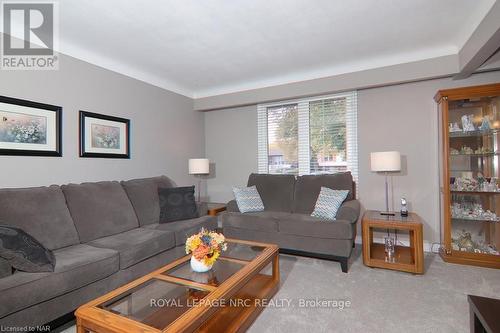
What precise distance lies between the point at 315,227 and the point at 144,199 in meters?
2.08

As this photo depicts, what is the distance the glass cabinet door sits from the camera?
2.95 meters

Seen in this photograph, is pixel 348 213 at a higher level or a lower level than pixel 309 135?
lower

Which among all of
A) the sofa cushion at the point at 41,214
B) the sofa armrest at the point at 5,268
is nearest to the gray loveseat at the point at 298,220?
the sofa cushion at the point at 41,214

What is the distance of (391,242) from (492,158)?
1470 mm

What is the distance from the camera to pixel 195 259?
185 cm

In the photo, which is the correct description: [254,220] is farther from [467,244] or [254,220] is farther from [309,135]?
[467,244]

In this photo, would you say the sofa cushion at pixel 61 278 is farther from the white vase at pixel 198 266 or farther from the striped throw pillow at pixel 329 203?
the striped throw pillow at pixel 329 203

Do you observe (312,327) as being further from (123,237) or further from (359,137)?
(359,137)

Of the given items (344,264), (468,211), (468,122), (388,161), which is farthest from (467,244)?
(344,264)

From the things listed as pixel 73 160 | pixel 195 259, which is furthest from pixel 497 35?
pixel 73 160

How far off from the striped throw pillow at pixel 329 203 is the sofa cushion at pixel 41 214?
2559 millimetres

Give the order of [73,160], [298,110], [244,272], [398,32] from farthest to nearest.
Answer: [298,110] < [73,160] < [398,32] < [244,272]

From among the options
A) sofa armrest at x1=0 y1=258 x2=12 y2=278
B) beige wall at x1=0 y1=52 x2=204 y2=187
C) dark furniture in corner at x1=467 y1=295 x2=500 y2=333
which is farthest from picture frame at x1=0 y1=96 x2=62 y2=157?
dark furniture in corner at x1=467 y1=295 x2=500 y2=333

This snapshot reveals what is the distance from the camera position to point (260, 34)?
2717mm
